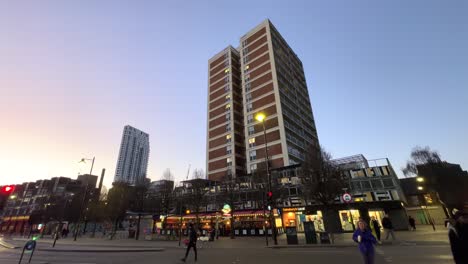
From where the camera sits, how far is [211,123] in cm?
7306

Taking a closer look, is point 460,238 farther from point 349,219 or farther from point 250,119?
point 250,119

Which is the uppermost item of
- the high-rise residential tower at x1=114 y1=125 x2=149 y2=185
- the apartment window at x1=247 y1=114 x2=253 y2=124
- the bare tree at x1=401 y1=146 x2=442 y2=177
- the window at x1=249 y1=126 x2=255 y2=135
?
the high-rise residential tower at x1=114 y1=125 x2=149 y2=185

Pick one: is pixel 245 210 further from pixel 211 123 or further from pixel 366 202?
pixel 211 123

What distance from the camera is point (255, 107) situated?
65312 mm

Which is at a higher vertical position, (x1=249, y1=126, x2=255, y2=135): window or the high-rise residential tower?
the high-rise residential tower

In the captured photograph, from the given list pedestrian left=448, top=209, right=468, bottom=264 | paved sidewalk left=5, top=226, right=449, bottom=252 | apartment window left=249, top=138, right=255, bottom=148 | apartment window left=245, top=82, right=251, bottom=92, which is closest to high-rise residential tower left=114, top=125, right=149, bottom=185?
apartment window left=245, top=82, right=251, bottom=92

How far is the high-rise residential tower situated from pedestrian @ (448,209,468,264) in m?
177

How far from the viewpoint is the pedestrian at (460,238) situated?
559 cm

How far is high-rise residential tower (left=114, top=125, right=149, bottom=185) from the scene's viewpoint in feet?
552

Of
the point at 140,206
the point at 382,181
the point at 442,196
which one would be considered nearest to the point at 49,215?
the point at 140,206

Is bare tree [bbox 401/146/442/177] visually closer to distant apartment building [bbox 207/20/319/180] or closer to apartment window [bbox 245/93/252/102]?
distant apartment building [bbox 207/20/319/180]

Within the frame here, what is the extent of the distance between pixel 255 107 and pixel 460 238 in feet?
198

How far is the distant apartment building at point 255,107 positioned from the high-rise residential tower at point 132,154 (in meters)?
118

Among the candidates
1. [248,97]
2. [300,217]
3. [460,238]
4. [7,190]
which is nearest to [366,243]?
[460,238]
